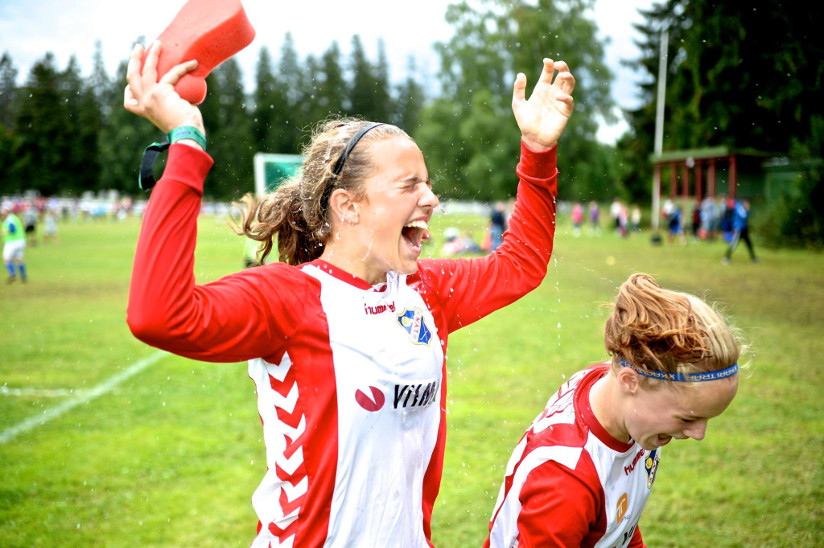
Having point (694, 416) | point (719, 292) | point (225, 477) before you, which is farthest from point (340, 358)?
point (719, 292)

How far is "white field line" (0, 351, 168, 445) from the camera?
5.95 m

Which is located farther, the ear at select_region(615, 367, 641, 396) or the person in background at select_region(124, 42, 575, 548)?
the ear at select_region(615, 367, 641, 396)

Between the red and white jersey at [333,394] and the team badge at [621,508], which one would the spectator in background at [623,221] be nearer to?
the team badge at [621,508]

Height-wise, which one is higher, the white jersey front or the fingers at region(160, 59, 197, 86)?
the fingers at region(160, 59, 197, 86)

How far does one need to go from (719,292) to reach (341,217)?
12.6m

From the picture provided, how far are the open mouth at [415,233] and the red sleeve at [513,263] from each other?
271mm

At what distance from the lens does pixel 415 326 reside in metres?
1.93

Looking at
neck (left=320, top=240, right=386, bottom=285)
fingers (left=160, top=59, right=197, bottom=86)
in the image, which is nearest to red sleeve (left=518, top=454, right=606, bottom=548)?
neck (left=320, top=240, right=386, bottom=285)

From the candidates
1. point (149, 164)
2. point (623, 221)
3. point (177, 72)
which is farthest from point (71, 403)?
point (623, 221)

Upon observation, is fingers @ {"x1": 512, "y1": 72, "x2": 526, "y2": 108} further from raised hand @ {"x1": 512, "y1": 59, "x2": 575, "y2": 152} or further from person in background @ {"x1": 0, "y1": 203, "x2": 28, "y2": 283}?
person in background @ {"x1": 0, "y1": 203, "x2": 28, "y2": 283}

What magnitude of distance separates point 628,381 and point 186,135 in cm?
137

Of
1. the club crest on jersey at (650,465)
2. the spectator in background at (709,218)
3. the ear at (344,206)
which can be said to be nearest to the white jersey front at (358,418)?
the ear at (344,206)

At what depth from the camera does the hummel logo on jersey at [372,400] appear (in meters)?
1.75

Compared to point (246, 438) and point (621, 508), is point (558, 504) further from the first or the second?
point (246, 438)
